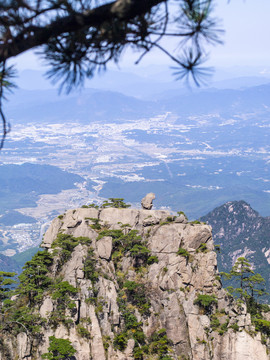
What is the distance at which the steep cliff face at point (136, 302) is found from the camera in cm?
2986

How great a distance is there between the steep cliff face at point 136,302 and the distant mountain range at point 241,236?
2739 inches

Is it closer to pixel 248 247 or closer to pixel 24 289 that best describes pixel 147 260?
pixel 24 289

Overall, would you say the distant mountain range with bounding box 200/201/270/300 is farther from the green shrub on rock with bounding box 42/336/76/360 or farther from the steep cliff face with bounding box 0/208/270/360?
the green shrub on rock with bounding box 42/336/76/360

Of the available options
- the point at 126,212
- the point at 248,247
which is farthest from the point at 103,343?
the point at 248,247

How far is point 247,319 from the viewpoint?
32.3 metres

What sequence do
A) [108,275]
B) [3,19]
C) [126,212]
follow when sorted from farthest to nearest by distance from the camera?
[126,212] → [108,275] → [3,19]

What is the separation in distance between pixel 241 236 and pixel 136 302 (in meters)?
106

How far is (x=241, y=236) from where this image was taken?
133125mm

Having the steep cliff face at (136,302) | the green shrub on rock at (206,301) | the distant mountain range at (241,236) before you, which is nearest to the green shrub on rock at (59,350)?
the steep cliff face at (136,302)

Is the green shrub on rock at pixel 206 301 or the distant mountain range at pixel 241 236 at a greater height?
the green shrub on rock at pixel 206 301

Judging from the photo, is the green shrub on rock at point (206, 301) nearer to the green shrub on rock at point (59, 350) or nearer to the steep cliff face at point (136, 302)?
the steep cliff face at point (136, 302)

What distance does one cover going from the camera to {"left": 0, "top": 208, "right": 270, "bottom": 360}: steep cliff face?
29859 mm

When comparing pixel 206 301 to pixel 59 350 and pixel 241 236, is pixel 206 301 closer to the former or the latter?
pixel 59 350

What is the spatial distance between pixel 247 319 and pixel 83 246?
1548 cm
